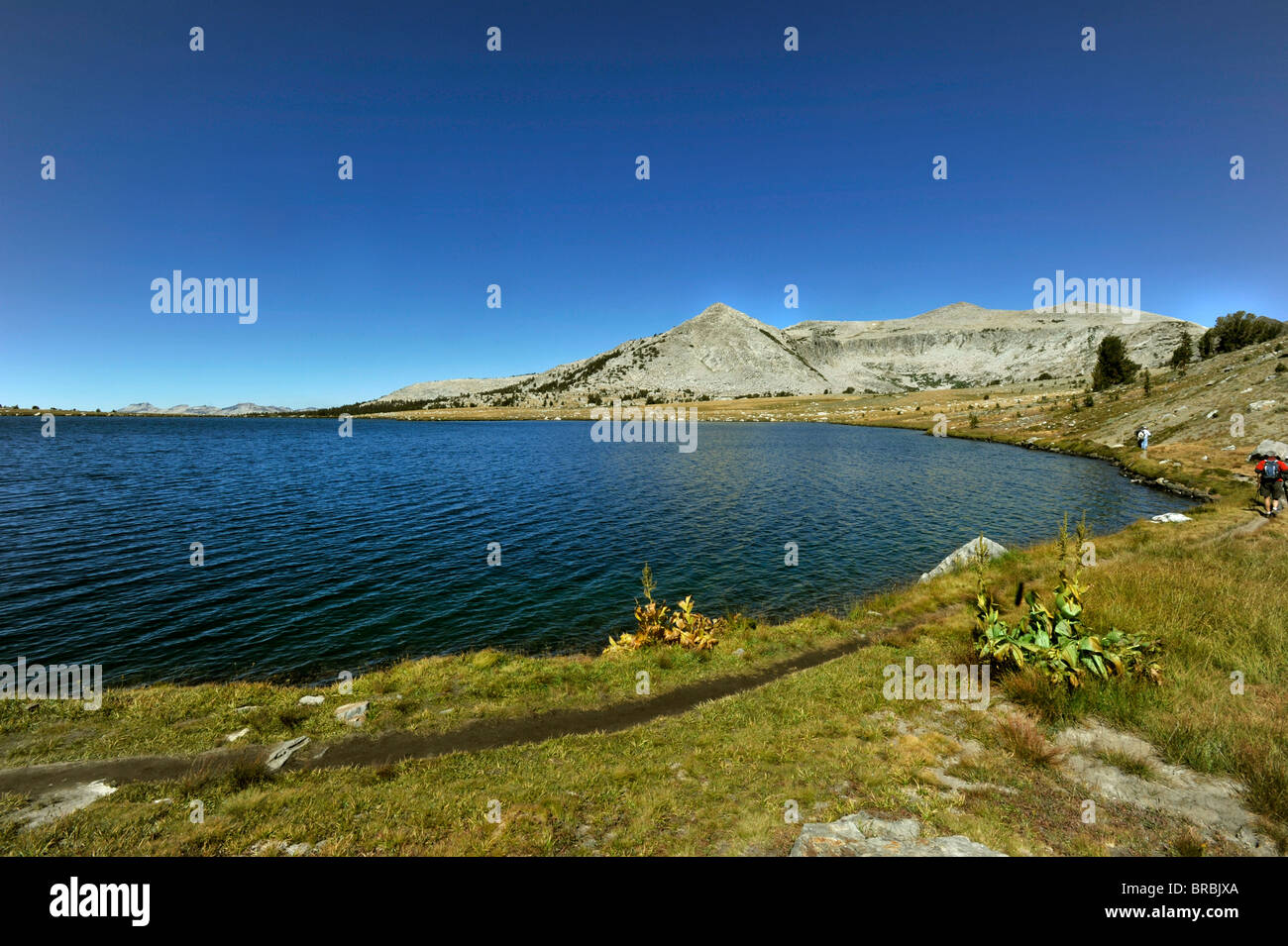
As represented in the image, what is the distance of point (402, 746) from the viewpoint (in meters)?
12.4

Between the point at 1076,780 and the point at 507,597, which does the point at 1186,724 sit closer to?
the point at 1076,780

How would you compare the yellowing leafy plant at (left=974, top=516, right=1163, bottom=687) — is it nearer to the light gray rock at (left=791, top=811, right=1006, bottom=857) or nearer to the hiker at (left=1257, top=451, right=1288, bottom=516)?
the light gray rock at (left=791, top=811, right=1006, bottom=857)

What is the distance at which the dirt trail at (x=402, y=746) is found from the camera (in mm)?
10812

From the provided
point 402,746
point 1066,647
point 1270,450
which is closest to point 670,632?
point 402,746

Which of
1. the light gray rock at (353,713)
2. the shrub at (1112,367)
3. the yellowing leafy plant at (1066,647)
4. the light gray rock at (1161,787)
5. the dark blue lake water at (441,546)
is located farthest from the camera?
the shrub at (1112,367)

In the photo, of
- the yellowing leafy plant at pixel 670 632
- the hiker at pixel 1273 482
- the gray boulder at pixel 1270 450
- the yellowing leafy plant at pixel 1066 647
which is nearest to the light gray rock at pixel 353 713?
the yellowing leafy plant at pixel 670 632

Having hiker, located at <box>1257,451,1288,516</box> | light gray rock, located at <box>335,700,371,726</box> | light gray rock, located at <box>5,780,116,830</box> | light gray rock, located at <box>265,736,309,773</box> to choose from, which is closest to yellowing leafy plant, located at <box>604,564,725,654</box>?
light gray rock, located at <box>335,700,371,726</box>

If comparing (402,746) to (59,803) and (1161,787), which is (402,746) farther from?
(1161,787)

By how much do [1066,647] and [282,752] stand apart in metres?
18.5

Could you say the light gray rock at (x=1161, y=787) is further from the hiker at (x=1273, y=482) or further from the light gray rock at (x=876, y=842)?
the hiker at (x=1273, y=482)

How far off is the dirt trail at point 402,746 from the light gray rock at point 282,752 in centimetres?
17
